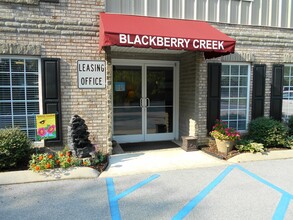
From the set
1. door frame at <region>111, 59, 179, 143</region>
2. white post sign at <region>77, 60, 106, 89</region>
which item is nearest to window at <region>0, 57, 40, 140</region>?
white post sign at <region>77, 60, 106, 89</region>

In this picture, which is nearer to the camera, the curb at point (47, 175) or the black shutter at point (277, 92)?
the curb at point (47, 175)

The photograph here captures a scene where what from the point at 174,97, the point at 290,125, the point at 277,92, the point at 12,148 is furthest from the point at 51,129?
the point at 290,125

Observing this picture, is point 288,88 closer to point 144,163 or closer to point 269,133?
point 269,133

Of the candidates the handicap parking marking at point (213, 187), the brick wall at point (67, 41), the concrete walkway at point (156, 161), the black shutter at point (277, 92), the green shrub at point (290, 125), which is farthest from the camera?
the green shrub at point (290, 125)

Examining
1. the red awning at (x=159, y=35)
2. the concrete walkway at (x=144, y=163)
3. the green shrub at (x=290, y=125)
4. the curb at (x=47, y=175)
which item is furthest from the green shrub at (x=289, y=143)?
the curb at (x=47, y=175)

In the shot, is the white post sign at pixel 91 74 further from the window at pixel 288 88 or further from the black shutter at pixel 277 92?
the window at pixel 288 88

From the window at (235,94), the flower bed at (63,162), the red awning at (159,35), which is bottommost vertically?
the flower bed at (63,162)

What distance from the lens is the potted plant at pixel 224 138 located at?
612 centimetres

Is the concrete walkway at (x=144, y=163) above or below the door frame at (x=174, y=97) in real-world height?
below

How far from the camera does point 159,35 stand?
510 centimetres

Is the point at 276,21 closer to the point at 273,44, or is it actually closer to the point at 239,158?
the point at 273,44

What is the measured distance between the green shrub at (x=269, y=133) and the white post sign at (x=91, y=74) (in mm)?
4376

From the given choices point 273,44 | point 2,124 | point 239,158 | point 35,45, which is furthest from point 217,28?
point 2,124

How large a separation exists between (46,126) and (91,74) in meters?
1.57
